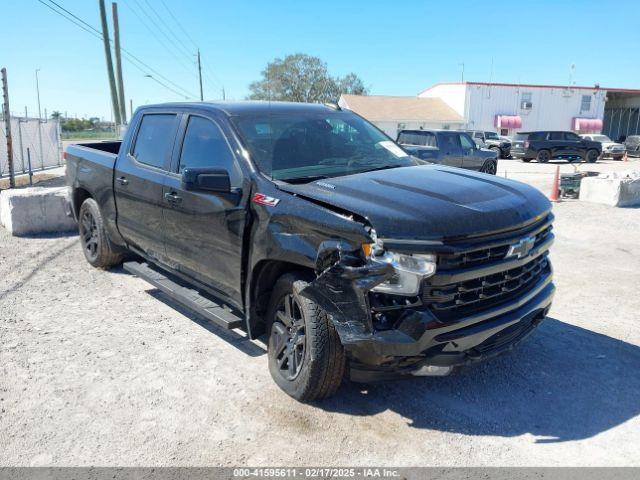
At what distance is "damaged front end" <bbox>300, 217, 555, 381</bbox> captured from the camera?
2867 mm

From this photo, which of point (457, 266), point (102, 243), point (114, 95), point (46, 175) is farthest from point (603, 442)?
point (114, 95)

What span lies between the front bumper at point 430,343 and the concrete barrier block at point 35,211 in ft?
22.6

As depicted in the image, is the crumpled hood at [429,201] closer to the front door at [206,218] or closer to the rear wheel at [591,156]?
the front door at [206,218]

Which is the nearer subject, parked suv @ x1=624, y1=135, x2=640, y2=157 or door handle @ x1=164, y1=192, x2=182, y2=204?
door handle @ x1=164, y1=192, x2=182, y2=204

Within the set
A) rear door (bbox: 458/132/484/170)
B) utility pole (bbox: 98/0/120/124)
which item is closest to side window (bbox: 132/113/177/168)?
rear door (bbox: 458/132/484/170)

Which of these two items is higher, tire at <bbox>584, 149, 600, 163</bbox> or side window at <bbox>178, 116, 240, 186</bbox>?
side window at <bbox>178, 116, 240, 186</bbox>

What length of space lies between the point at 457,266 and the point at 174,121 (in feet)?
9.73

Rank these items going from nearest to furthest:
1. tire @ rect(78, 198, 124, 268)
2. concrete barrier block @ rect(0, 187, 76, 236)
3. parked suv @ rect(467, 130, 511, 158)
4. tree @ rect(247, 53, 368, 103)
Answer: tire @ rect(78, 198, 124, 268), concrete barrier block @ rect(0, 187, 76, 236), parked suv @ rect(467, 130, 511, 158), tree @ rect(247, 53, 368, 103)

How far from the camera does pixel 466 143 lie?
1631cm

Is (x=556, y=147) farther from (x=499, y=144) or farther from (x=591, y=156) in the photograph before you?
(x=499, y=144)

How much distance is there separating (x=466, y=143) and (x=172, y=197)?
13430mm

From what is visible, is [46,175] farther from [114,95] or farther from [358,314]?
[358,314]

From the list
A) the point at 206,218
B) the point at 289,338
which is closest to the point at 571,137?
the point at 206,218

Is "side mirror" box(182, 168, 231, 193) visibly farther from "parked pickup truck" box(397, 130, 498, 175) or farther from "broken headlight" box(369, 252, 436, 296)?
"parked pickup truck" box(397, 130, 498, 175)
